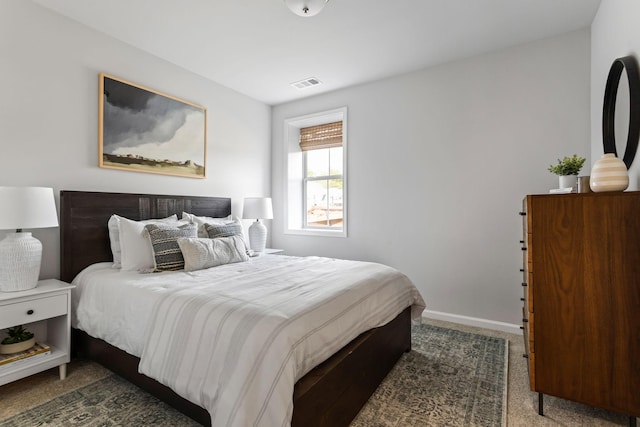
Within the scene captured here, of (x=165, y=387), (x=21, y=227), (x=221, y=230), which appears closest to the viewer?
(x=165, y=387)

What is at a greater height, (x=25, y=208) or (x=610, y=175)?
(x=610, y=175)

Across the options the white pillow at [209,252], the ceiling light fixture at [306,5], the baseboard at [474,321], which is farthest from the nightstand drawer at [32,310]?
the baseboard at [474,321]

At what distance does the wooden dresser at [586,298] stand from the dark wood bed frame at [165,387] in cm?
88

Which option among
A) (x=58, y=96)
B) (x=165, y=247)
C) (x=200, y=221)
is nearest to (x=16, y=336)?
(x=165, y=247)

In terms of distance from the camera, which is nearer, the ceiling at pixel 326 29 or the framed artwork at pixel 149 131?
the ceiling at pixel 326 29

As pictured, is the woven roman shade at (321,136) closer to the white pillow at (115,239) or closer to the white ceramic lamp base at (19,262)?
the white pillow at (115,239)

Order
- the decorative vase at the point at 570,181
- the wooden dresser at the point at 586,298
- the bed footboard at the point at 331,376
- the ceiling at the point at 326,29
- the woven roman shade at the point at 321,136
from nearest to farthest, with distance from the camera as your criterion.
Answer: the bed footboard at the point at 331,376 < the wooden dresser at the point at 586,298 < the decorative vase at the point at 570,181 < the ceiling at the point at 326,29 < the woven roman shade at the point at 321,136

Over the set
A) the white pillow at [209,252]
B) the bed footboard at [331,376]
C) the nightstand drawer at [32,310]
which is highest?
the white pillow at [209,252]

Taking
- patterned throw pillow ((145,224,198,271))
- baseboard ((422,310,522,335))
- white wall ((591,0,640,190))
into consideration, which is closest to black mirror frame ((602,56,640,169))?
white wall ((591,0,640,190))

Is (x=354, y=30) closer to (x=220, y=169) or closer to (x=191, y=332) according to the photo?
(x=220, y=169)

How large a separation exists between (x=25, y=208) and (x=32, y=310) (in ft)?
2.13

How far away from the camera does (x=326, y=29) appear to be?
2686mm

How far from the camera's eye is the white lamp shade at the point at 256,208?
3.83m

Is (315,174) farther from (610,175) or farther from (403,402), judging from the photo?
(610,175)
